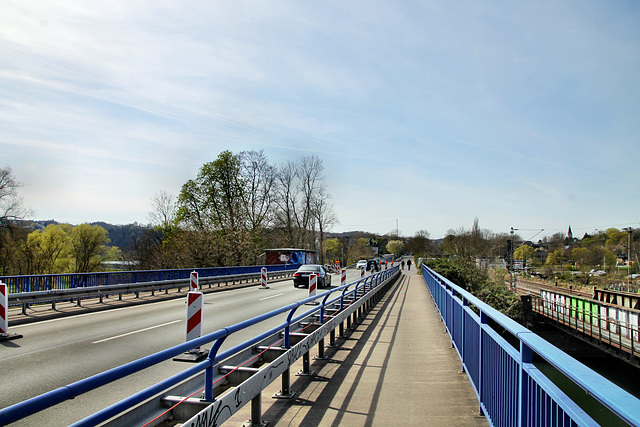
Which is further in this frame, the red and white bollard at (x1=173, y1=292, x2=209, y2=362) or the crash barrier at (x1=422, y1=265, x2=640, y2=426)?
the red and white bollard at (x1=173, y1=292, x2=209, y2=362)

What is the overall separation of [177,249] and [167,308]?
1819 centimetres

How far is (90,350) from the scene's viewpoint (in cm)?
903

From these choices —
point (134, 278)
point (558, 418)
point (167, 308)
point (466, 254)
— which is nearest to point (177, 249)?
point (134, 278)

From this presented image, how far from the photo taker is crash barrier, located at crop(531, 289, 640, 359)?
22.6 m

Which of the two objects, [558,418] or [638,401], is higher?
[638,401]

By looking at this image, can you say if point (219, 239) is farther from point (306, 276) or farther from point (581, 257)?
point (581, 257)

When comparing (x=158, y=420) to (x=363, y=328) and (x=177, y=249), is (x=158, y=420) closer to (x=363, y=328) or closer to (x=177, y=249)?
(x=363, y=328)

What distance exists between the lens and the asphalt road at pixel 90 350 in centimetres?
612

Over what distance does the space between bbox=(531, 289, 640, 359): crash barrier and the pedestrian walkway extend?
18011mm

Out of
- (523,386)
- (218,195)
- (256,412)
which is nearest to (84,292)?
(256,412)

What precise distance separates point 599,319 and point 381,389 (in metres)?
23.7

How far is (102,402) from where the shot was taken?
5.99 m

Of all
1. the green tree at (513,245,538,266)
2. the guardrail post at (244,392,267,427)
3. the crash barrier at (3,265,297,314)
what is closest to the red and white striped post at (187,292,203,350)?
the guardrail post at (244,392,267,427)

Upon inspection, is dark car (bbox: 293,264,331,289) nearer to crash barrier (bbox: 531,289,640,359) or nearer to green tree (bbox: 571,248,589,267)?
crash barrier (bbox: 531,289,640,359)
